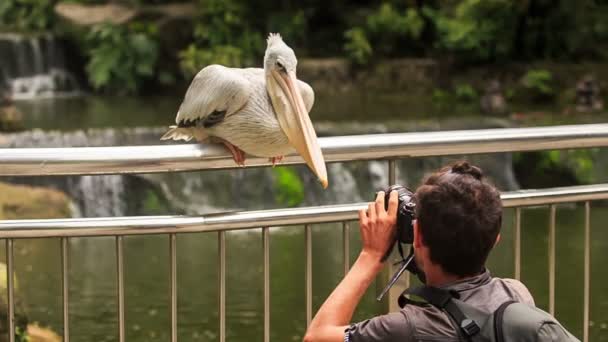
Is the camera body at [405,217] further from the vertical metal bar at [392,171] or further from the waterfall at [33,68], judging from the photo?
the waterfall at [33,68]

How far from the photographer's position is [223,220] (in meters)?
3.16

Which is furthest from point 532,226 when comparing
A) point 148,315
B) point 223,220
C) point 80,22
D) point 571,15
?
point 80,22

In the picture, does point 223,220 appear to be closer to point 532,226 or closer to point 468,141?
point 468,141

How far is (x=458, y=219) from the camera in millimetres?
2377

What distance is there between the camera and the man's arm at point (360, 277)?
2.60 m

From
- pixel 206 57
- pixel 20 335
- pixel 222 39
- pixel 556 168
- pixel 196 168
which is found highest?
pixel 222 39

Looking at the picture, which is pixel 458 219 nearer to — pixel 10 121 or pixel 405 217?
pixel 405 217

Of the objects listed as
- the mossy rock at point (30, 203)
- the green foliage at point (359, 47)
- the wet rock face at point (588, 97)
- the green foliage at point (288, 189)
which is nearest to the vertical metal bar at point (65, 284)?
the mossy rock at point (30, 203)

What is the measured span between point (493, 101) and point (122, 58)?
7.95 metres

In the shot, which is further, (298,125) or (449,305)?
(298,125)

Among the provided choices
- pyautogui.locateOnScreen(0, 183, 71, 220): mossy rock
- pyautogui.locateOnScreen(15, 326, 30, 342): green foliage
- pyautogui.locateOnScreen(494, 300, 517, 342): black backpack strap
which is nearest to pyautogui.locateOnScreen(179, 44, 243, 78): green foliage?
pyautogui.locateOnScreen(0, 183, 71, 220): mossy rock

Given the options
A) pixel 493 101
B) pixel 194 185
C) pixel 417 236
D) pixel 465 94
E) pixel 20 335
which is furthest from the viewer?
pixel 465 94

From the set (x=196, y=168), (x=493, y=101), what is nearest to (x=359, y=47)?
(x=493, y=101)

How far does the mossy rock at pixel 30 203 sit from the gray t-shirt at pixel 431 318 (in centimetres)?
995
